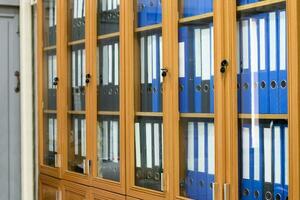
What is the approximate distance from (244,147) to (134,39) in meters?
0.97

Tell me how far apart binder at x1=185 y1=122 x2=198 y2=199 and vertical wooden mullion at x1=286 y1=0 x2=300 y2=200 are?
0.61 metres

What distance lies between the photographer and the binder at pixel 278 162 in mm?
1915

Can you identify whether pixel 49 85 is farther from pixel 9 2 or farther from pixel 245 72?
pixel 245 72

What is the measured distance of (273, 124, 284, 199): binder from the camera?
192 centimetres

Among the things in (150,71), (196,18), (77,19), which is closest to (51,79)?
(77,19)

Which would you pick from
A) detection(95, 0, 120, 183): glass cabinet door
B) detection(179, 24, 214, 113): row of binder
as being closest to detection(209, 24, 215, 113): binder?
detection(179, 24, 214, 113): row of binder

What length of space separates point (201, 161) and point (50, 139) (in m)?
1.66

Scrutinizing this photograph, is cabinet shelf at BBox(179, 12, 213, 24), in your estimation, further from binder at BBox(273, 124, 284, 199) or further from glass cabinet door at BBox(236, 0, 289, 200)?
binder at BBox(273, 124, 284, 199)

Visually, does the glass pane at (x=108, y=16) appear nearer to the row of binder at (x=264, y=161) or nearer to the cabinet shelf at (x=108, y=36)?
the cabinet shelf at (x=108, y=36)

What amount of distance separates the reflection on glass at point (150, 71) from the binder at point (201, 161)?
11.6 inches

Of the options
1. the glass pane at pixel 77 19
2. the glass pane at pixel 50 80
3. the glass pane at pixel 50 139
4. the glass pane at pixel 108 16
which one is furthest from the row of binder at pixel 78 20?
the glass pane at pixel 50 139

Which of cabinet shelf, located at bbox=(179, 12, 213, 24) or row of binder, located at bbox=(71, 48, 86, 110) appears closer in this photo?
cabinet shelf, located at bbox=(179, 12, 213, 24)

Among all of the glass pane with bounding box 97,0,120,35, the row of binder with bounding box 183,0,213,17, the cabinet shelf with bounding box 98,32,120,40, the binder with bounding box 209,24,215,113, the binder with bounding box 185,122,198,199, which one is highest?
the glass pane with bounding box 97,0,120,35

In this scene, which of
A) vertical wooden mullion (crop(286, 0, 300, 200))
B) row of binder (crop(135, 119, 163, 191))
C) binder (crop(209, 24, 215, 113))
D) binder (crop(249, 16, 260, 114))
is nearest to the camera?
vertical wooden mullion (crop(286, 0, 300, 200))
